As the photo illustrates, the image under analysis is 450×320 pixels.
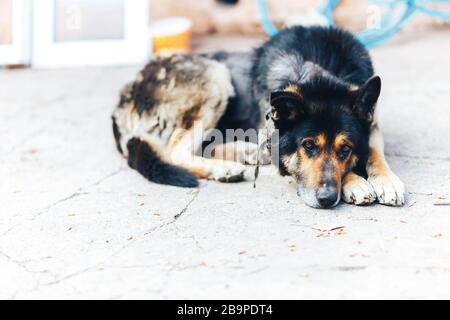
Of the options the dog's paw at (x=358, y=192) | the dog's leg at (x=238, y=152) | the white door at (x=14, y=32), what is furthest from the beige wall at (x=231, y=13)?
the dog's paw at (x=358, y=192)

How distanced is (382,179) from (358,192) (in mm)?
231

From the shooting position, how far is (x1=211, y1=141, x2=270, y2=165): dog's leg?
5.02 m

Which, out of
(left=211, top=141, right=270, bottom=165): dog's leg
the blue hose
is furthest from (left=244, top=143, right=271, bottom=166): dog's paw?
the blue hose

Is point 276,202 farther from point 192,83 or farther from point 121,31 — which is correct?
point 121,31

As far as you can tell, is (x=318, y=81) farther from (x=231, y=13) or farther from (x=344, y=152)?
(x=231, y=13)

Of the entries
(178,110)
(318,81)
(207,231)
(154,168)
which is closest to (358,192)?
(318,81)

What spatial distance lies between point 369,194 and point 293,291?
47.1 inches

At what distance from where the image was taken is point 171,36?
804 cm

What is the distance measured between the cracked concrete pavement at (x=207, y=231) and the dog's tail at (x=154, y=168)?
65mm

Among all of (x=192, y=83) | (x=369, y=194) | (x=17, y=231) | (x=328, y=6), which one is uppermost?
(x=328, y=6)

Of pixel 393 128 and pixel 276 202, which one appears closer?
pixel 276 202

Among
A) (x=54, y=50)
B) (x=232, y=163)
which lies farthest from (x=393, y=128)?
(x=54, y=50)

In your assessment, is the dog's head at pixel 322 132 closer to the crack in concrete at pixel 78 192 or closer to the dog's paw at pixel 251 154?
the dog's paw at pixel 251 154

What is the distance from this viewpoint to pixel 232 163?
473cm
